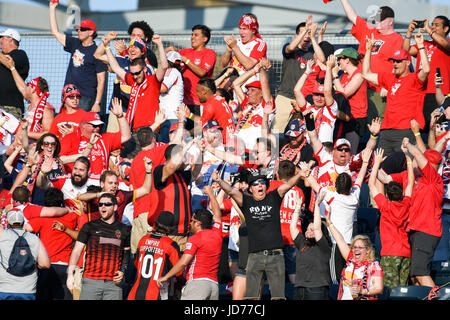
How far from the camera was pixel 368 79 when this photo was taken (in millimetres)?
13547

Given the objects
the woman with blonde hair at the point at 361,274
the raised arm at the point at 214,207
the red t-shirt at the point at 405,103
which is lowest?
the woman with blonde hair at the point at 361,274

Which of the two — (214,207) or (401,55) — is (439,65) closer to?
(401,55)

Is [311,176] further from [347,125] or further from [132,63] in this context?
[132,63]

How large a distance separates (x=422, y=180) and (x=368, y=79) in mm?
2792

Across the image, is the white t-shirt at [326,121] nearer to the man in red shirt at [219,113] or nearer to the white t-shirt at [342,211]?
the man in red shirt at [219,113]

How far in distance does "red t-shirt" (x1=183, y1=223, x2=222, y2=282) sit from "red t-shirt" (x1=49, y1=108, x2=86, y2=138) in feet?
13.0

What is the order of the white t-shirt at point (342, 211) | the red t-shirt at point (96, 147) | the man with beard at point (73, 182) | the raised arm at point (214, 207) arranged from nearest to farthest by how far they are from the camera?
the white t-shirt at point (342, 211) → the raised arm at point (214, 207) → the man with beard at point (73, 182) → the red t-shirt at point (96, 147)

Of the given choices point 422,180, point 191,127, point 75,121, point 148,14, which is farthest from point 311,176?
point 148,14

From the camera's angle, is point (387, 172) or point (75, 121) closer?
point (387, 172)

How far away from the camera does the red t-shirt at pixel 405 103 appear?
502 inches

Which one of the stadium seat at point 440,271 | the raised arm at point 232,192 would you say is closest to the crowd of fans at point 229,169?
the raised arm at point 232,192

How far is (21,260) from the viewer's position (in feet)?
35.1

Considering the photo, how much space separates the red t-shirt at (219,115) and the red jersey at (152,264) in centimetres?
314
